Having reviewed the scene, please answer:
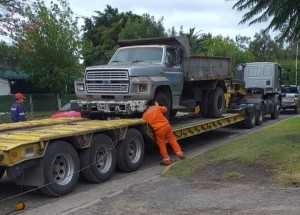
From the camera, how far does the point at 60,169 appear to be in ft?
25.8

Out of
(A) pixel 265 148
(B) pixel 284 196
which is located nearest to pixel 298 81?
(A) pixel 265 148

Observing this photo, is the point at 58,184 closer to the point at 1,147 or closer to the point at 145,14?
the point at 1,147

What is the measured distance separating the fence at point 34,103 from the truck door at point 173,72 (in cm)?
1298

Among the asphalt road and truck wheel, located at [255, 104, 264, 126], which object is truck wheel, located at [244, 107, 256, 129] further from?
the asphalt road

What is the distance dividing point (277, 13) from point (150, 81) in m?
4.43

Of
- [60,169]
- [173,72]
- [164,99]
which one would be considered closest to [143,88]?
[164,99]

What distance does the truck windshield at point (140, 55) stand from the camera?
12.1m

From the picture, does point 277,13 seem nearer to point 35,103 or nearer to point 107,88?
point 107,88

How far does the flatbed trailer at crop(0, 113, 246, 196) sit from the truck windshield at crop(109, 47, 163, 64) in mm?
2087

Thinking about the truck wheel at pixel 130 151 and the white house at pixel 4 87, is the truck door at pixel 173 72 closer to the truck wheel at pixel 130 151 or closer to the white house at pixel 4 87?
the truck wheel at pixel 130 151

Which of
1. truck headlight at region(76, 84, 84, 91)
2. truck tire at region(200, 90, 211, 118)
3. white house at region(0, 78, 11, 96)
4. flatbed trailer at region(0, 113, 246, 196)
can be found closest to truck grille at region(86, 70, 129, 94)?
truck headlight at region(76, 84, 84, 91)

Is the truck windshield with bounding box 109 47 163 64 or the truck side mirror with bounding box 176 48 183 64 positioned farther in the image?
the truck side mirror with bounding box 176 48 183 64

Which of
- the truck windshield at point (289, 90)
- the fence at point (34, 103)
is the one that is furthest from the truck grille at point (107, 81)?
the truck windshield at point (289, 90)

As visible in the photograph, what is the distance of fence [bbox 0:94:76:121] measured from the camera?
76.7ft
